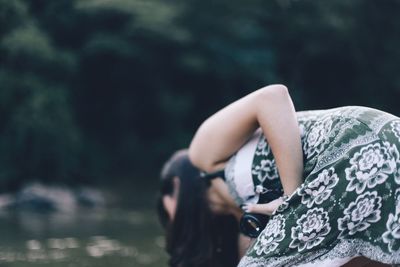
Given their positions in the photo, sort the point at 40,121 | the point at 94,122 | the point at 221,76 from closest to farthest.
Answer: the point at 40,121, the point at 94,122, the point at 221,76

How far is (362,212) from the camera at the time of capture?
1.35 metres

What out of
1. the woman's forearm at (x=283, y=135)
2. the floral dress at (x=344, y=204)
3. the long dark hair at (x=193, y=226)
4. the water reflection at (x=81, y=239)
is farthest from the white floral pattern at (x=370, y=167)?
the water reflection at (x=81, y=239)

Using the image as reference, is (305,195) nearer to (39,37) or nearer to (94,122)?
(39,37)

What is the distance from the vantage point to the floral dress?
1349 millimetres

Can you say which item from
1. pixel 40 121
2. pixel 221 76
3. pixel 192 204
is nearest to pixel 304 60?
pixel 221 76

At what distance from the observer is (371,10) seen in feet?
40.6

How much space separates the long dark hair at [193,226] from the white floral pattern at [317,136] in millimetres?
322

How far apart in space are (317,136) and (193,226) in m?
0.47

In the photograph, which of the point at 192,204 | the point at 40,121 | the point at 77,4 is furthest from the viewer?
the point at 77,4

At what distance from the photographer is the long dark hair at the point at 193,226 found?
1747 millimetres

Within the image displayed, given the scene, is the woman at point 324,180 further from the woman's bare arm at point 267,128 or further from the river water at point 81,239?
the river water at point 81,239

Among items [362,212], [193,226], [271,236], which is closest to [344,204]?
[362,212]

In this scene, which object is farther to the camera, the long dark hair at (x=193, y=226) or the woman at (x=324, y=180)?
the long dark hair at (x=193, y=226)

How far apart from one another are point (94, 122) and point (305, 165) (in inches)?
351
